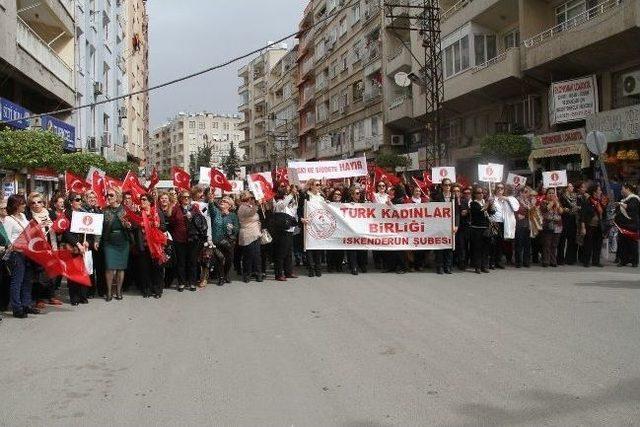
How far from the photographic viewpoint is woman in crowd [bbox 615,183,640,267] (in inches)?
502

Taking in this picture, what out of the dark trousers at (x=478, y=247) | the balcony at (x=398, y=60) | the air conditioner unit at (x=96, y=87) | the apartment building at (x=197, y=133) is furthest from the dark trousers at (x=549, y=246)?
the apartment building at (x=197, y=133)

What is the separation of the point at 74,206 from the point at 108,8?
114 ft

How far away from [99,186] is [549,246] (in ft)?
29.5

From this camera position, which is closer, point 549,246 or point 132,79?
point 549,246

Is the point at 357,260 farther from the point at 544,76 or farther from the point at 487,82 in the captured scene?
the point at 487,82

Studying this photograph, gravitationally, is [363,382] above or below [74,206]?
below

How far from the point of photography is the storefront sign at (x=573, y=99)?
866 inches

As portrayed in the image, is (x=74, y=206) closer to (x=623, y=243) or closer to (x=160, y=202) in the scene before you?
(x=160, y=202)

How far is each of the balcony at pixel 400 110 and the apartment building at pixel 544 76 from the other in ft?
12.0

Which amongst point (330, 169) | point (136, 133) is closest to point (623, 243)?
point (330, 169)

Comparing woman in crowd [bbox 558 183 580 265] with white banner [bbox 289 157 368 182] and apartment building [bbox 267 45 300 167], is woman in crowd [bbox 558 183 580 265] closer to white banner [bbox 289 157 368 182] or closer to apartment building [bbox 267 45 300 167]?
white banner [bbox 289 157 368 182]

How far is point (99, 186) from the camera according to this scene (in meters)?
11.8

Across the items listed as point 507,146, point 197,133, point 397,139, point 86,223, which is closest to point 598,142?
point 507,146

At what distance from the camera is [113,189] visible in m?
10.5
